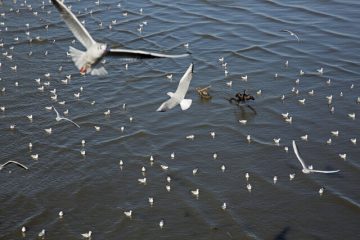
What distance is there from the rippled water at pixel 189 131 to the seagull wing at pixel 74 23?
25.3ft

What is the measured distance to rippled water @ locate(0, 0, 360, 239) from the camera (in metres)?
22.2

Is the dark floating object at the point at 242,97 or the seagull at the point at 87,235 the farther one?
the dark floating object at the point at 242,97

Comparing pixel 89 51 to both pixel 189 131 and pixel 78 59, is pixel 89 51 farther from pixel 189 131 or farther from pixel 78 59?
pixel 189 131

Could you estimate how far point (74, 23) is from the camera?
15977 mm

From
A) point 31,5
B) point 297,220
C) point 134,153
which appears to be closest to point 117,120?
point 134,153

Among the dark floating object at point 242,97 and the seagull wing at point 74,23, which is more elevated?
the seagull wing at point 74,23

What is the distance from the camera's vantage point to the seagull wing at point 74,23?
15.8 meters

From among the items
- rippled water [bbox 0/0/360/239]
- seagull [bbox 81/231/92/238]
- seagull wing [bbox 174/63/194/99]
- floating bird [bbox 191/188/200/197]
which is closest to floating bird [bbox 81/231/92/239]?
seagull [bbox 81/231/92/238]

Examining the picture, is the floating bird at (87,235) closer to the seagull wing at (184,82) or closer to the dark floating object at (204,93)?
the seagull wing at (184,82)

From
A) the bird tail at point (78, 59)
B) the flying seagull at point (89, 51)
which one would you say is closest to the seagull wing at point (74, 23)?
the flying seagull at point (89, 51)

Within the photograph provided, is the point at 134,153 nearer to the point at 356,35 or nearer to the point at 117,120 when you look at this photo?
the point at 117,120

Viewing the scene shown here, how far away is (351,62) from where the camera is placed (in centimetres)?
3491

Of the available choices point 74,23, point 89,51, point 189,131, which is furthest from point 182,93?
point 189,131

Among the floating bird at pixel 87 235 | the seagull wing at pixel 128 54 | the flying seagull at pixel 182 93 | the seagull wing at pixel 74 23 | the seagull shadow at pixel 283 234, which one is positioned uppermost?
the seagull wing at pixel 74 23
